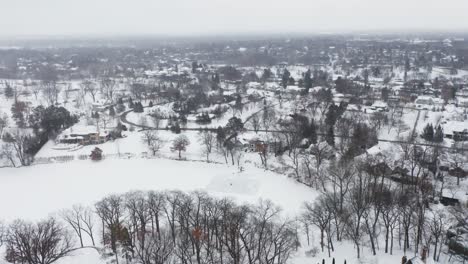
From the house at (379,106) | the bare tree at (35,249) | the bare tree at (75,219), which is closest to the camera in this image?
the bare tree at (35,249)

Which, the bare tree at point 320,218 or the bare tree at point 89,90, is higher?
the bare tree at point 89,90

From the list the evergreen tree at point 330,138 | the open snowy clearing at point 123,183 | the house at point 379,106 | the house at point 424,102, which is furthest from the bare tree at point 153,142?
the house at point 424,102

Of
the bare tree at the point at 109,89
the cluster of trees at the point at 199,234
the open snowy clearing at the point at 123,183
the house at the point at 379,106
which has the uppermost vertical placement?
the bare tree at the point at 109,89

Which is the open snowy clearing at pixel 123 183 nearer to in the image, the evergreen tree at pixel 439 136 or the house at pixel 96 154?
the house at pixel 96 154

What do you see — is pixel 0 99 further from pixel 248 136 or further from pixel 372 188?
pixel 372 188

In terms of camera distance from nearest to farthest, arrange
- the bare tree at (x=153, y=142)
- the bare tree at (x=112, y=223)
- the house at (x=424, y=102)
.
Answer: the bare tree at (x=112, y=223) < the bare tree at (x=153, y=142) < the house at (x=424, y=102)

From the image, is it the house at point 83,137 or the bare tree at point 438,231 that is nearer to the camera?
the bare tree at point 438,231

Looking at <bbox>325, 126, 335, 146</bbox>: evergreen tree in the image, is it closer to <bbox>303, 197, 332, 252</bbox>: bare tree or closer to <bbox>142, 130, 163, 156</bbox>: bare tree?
<bbox>303, 197, 332, 252</bbox>: bare tree

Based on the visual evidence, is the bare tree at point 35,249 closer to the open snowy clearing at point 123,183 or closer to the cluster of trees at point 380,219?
the open snowy clearing at point 123,183

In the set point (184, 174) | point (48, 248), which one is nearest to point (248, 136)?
point (184, 174)

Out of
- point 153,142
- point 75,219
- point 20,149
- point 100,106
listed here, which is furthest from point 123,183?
point 100,106
